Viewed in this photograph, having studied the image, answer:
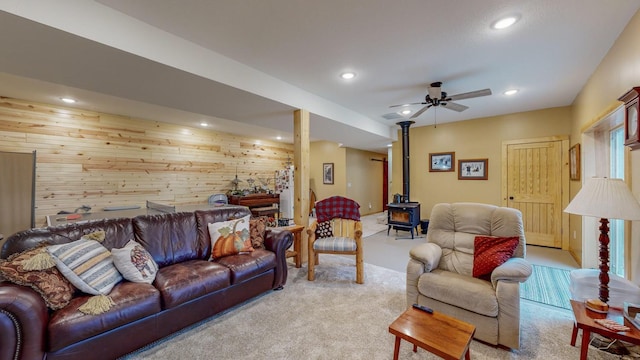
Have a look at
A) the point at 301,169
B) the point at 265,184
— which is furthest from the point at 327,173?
the point at 301,169

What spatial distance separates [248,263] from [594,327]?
2.72 m

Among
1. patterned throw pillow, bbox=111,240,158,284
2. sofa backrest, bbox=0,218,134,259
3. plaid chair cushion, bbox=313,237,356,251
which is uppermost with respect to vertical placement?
sofa backrest, bbox=0,218,134,259

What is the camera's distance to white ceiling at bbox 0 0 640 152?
198cm

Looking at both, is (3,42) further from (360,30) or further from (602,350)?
(602,350)

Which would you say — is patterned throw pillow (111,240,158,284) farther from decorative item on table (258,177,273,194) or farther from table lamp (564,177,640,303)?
decorative item on table (258,177,273,194)

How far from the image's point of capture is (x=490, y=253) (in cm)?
228

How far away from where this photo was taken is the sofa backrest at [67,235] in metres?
1.91

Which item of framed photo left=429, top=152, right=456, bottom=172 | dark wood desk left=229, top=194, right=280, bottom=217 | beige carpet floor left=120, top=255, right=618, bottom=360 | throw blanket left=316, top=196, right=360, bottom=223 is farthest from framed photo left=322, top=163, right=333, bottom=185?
beige carpet floor left=120, top=255, right=618, bottom=360

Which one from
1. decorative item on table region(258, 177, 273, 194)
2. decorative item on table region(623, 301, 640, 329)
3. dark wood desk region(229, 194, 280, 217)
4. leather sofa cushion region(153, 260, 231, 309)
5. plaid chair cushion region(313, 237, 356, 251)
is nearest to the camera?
decorative item on table region(623, 301, 640, 329)

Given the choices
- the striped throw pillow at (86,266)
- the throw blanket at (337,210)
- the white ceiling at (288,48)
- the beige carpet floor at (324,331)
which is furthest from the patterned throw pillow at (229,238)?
the white ceiling at (288,48)

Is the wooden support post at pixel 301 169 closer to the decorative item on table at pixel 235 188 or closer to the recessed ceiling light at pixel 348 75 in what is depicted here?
the recessed ceiling light at pixel 348 75

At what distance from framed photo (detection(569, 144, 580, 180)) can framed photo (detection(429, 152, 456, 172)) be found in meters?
1.92

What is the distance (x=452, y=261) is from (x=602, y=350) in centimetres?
111

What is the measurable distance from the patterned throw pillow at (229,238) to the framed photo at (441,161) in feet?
15.8
